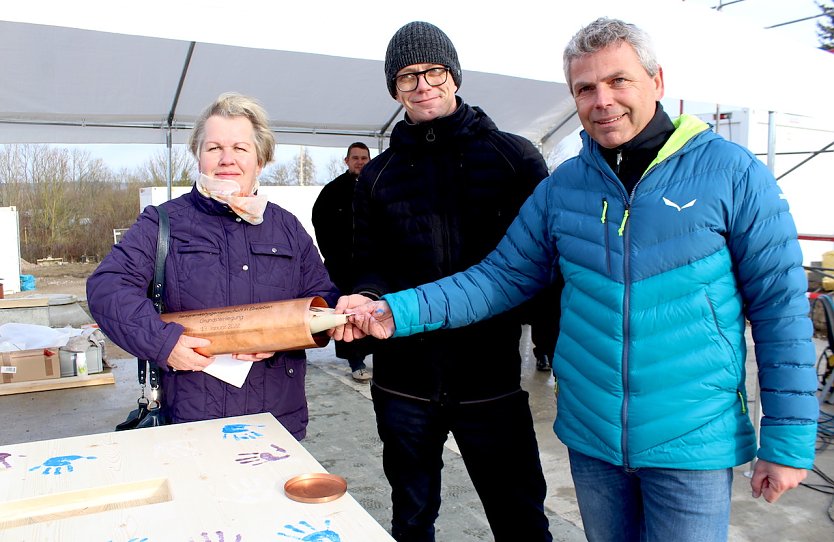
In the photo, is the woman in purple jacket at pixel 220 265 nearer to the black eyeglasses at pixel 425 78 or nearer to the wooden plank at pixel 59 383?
the black eyeglasses at pixel 425 78

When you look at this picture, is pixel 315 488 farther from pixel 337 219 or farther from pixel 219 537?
pixel 337 219

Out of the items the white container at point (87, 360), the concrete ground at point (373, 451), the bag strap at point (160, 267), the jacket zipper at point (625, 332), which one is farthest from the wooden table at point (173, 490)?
the white container at point (87, 360)

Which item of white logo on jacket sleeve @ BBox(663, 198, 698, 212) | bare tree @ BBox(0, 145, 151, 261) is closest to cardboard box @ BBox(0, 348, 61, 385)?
white logo on jacket sleeve @ BBox(663, 198, 698, 212)

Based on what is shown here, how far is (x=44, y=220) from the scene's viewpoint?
19.8 metres

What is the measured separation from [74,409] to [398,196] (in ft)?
12.4

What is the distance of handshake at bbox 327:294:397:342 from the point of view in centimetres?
168

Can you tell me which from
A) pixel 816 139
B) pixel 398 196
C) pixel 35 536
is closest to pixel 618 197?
pixel 398 196

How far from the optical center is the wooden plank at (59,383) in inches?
194

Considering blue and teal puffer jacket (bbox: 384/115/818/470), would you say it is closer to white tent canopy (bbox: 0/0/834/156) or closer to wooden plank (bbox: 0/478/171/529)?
wooden plank (bbox: 0/478/171/529)

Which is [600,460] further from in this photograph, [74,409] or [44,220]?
[44,220]

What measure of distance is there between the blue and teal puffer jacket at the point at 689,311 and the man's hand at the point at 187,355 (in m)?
0.87

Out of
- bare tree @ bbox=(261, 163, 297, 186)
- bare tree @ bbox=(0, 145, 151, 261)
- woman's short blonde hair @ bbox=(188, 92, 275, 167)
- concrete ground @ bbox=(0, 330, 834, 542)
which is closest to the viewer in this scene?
woman's short blonde hair @ bbox=(188, 92, 275, 167)

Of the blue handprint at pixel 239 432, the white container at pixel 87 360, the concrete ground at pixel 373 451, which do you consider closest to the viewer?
the blue handprint at pixel 239 432

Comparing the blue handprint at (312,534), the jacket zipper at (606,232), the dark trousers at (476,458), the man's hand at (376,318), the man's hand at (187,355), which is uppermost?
the jacket zipper at (606,232)
